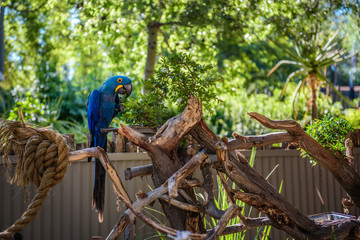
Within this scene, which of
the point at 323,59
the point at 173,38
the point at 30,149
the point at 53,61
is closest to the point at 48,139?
the point at 30,149

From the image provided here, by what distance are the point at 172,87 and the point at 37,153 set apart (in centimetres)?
117

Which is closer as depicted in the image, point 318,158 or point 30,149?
point 30,149

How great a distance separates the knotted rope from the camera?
66.6 inches

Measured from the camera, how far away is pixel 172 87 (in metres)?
2.63

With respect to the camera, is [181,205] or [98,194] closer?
[181,205]

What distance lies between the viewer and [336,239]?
233cm

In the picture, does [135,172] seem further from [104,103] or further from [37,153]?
[104,103]

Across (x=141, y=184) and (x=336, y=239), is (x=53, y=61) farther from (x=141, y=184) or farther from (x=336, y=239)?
(x=336, y=239)

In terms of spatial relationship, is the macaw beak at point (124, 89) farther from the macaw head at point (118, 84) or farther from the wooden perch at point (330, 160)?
the wooden perch at point (330, 160)

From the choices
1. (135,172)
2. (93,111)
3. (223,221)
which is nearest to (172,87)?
(135,172)

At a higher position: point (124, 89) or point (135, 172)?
point (124, 89)

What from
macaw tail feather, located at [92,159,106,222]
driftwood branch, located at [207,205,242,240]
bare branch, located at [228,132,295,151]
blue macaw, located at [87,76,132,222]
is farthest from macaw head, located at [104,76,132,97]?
driftwood branch, located at [207,205,242,240]

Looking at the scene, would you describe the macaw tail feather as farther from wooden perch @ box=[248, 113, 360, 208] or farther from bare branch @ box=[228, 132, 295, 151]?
wooden perch @ box=[248, 113, 360, 208]

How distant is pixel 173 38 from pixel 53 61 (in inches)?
180
